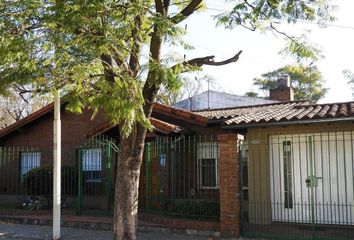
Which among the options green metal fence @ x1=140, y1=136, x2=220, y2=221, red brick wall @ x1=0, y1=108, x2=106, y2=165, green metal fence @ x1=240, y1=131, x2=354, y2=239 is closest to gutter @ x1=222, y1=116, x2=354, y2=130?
green metal fence @ x1=240, y1=131, x2=354, y2=239

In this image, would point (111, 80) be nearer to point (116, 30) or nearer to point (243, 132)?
point (116, 30)

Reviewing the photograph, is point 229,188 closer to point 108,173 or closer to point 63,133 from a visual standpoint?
point 108,173

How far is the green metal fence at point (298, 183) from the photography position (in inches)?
486

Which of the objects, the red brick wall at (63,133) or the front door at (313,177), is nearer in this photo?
the front door at (313,177)

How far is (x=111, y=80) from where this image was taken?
8773 millimetres

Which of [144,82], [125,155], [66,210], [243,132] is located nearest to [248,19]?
[144,82]

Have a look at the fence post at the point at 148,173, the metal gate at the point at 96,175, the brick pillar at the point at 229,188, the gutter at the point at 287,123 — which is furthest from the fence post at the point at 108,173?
the brick pillar at the point at 229,188

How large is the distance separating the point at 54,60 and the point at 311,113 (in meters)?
6.99

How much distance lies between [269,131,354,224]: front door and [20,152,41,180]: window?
1057 cm

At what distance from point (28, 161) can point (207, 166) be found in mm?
9095

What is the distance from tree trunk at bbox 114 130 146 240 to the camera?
9539 millimetres

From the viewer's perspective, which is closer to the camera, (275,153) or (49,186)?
(275,153)

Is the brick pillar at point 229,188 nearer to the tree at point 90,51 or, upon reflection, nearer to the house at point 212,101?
the tree at point 90,51

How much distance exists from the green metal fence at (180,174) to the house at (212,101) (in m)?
14.4
